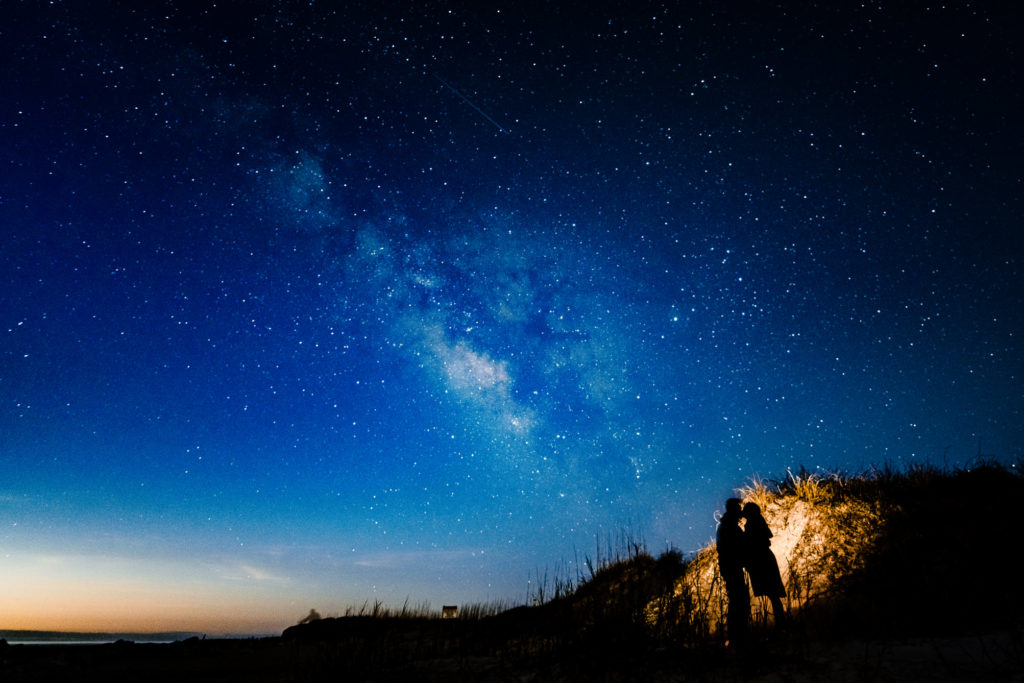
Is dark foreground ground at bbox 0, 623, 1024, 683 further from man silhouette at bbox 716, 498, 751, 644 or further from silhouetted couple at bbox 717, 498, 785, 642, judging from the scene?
silhouetted couple at bbox 717, 498, 785, 642

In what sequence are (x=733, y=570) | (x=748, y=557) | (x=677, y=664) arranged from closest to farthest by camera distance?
(x=677, y=664), (x=733, y=570), (x=748, y=557)

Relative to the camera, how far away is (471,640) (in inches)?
415

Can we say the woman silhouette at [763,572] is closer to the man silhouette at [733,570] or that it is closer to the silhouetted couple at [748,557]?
the silhouetted couple at [748,557]

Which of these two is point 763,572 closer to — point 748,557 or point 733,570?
point 748,557

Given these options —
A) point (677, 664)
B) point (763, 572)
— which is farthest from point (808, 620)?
point (677, 664)

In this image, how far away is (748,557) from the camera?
24.6 ft

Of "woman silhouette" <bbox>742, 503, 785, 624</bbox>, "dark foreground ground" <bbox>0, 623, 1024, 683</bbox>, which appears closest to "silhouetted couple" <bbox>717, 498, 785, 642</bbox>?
"woman silhouette" <bbox>742, 503, 785, 624</bbox>

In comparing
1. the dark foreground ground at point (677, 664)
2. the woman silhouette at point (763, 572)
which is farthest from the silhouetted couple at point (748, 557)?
the dark foreground ground at point (677, 664)

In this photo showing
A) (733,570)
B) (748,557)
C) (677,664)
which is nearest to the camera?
(677,664)

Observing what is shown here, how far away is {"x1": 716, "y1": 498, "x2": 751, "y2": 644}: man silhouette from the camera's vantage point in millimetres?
6829

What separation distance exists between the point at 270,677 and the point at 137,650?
8622 mm

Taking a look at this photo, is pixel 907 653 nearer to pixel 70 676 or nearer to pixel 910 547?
pixel 910 547

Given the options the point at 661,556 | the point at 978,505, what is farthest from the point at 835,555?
the point at 661,556

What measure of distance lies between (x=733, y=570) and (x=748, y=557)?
47 centimetres
